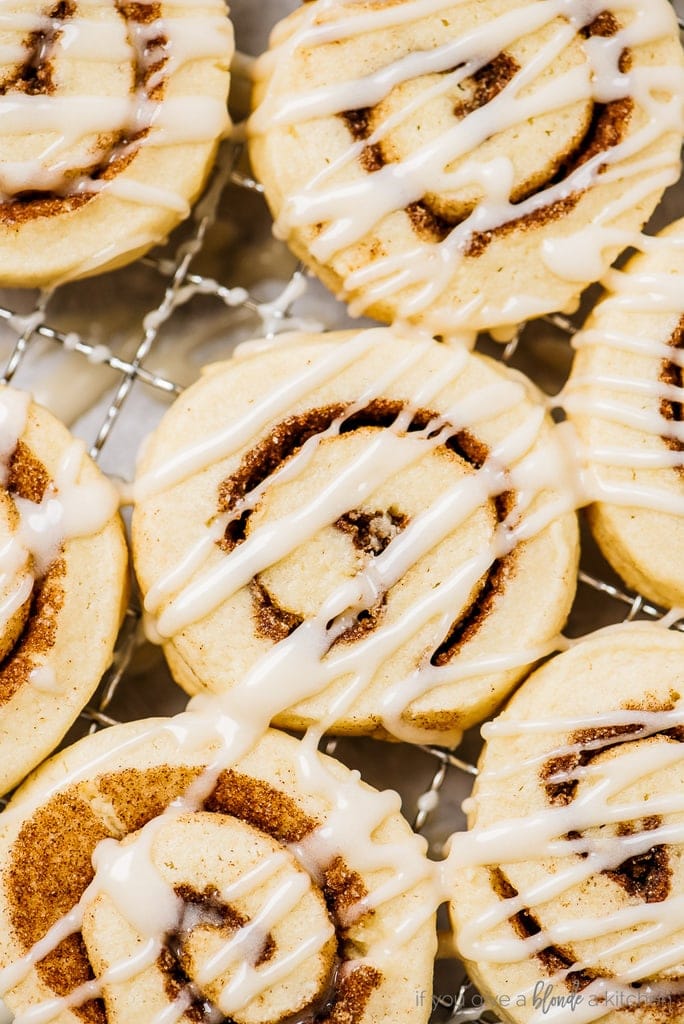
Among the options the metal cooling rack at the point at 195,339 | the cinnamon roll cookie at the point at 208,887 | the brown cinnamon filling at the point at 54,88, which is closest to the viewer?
the cinnamon roll cookie at the point at 208,887

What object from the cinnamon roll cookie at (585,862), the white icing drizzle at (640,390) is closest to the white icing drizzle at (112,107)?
the white icing drizzle at (640,390)

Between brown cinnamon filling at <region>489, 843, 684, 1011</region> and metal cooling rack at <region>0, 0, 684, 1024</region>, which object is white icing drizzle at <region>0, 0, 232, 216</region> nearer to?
metal cooling rack at <region>0, 0, 684, 1024</region>

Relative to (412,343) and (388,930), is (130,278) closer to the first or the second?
(412,343)

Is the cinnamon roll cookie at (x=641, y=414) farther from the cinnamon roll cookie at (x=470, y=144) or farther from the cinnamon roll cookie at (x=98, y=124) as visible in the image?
the cinnamon roll cookie at (x=98, y=124)

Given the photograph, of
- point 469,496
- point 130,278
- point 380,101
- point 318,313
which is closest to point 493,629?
point 469,496

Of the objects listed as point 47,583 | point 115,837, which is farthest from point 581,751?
point 47,583

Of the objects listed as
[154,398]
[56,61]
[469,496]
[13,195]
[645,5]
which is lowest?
[469,496]
